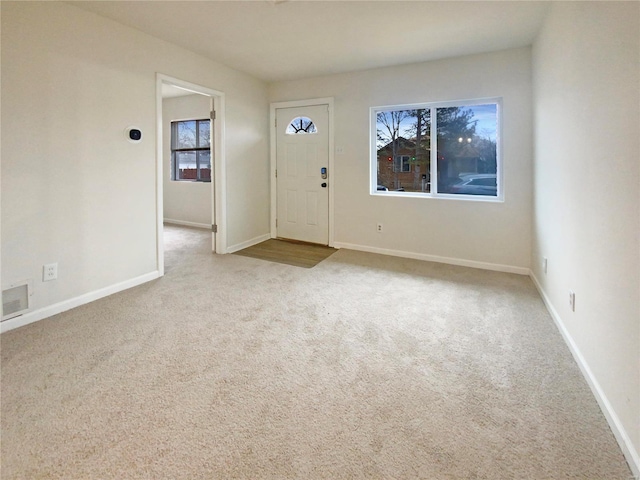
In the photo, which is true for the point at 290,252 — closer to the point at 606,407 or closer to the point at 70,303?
the point at 70,303

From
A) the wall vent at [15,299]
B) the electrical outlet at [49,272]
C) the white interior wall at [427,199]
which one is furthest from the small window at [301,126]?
the wall vent at [15,299]

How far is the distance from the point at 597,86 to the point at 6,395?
338 cm

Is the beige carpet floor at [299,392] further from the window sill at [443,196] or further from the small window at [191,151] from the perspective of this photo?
the small window at [191,151]

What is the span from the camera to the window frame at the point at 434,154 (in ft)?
12.5

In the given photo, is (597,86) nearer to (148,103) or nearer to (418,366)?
(418,366)

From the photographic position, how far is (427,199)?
4.25 metres

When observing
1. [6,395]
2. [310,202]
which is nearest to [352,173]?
[310,202]

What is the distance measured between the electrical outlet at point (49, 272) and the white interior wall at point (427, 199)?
→ 3.26 m

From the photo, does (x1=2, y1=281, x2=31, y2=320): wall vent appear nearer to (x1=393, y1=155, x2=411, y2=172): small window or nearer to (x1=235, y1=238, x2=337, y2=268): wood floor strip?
(x1=235, y1=238, x2=337, y2=268): wood floor strip

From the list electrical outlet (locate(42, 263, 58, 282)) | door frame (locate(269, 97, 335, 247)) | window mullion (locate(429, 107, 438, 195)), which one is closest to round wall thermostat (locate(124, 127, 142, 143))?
electrical outlet (locate(42, 263, 58, 282))

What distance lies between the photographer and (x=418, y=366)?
1982 millimetres

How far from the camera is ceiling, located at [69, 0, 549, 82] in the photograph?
2713 millimetres

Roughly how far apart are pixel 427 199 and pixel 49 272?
3904 mm

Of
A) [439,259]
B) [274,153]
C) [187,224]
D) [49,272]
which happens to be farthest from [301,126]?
[49,272]
